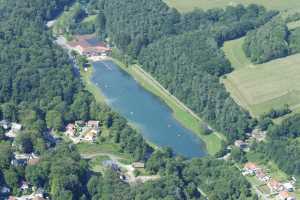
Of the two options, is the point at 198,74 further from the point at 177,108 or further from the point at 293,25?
the point at 293,25

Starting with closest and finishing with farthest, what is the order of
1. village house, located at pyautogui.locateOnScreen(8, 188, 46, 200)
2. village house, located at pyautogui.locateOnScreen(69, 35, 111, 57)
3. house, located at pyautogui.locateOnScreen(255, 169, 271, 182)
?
village house, located at pyautogui.locateOnScreen(8, 188, 46, 200), house, located at pyautogui.locateOnScreen(255, 169, 271, 182), village house, located at pyautogui.locateOnScreen(69, 35, 111, 57)

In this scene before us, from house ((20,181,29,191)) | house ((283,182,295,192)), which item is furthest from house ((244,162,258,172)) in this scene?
house ((20,181,29,191))

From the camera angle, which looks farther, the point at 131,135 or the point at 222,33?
the point at 222,33

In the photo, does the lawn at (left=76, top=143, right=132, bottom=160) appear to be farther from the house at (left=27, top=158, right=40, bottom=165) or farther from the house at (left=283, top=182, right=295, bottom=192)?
the house at (left=283, top=182, right=295, bottom=192)

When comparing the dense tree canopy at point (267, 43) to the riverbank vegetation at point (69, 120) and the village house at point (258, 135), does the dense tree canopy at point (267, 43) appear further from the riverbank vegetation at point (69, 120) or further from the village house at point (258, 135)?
the village house at point (258, 135)

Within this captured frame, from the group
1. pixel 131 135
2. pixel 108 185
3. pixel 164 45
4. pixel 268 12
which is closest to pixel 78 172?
pixel 108 185

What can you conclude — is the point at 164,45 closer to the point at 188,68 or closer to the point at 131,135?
the point at 188,68
